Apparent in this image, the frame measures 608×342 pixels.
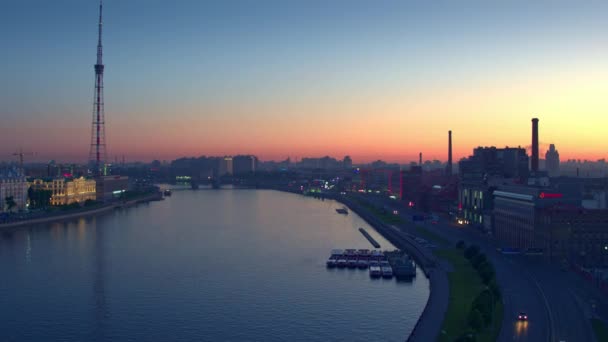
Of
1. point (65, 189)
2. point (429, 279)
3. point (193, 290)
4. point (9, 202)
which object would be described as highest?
point (65, 189)

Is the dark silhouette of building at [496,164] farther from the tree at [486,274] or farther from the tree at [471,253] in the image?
the tree at [486,274]

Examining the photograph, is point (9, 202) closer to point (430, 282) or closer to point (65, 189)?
point (65, 189)

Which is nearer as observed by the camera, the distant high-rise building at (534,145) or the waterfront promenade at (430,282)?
the waterfront promenade at (430,282)

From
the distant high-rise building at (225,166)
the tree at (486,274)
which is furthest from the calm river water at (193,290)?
the distant high-rise building at (225,166)

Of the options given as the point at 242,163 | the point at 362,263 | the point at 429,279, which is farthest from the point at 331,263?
the point at 242,163

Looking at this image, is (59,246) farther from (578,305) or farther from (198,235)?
(578,305)

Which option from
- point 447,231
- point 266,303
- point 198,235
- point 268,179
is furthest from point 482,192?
point 268,179
